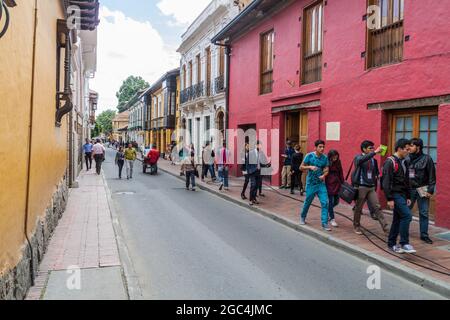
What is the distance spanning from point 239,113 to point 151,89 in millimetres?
26311

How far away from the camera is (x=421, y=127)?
341 inches

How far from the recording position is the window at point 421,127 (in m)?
8.39

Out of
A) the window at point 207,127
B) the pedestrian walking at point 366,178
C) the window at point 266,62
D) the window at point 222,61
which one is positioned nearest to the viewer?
the pedestrian walking at point 366,178

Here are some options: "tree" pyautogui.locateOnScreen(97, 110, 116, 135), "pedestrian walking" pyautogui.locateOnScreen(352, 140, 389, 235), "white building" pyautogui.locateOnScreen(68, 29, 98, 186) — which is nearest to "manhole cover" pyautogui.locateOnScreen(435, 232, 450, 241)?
"pedestrian walking" pyautogui.locateOnScreen(352, 140, 389, 235)

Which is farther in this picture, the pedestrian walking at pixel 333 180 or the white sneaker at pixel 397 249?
the pedestrian walking at pixel 333 180

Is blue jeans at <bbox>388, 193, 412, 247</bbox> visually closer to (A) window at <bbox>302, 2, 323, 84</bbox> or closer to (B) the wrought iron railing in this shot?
(B) the wrought iron railing

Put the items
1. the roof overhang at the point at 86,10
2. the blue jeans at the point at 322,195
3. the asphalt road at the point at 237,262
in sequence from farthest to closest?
the roof overhang at the point at 86,10 < the blue jeans at the point at 322,195 < the asphalt road at the point at 237,262

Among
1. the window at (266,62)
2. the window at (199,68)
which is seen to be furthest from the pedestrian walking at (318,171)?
the window at (199,68)

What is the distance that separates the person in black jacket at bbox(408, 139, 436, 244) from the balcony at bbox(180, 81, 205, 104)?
58.4ft

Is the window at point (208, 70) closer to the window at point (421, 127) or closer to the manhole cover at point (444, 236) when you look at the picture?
the window at point (421, 127)

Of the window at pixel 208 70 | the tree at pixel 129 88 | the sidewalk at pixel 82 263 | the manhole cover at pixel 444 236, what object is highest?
the tree at pixel 129 88

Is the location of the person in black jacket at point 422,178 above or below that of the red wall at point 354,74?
below

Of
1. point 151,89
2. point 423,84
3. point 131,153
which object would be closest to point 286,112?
point 423,84

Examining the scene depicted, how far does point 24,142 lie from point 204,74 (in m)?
20.5
